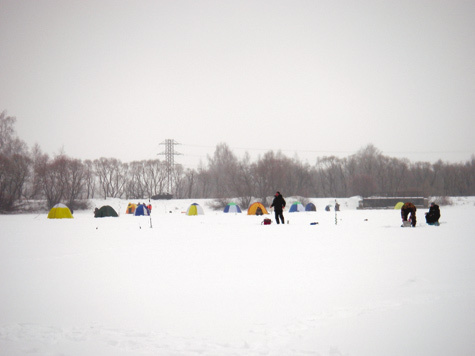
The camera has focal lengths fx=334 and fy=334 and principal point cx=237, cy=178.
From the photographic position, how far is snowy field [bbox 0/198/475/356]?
336cm

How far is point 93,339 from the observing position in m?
3.52

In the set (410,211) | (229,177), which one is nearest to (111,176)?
(229,177)

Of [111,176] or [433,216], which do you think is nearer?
[433,216]

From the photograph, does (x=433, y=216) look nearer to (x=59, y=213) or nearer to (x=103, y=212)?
(x=103, y=212)

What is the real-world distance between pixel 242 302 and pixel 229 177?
1519 inches

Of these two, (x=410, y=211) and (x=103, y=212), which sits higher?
(x=410, y=211)

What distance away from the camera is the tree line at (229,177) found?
38219 millimetres

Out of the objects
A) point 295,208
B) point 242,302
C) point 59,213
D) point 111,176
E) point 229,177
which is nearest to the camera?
point 242,302

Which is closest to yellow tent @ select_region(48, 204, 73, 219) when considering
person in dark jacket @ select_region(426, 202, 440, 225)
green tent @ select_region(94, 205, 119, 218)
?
green tent @ select_region(94, 205, 119, 218)

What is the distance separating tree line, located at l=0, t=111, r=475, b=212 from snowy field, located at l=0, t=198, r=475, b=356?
107 ft

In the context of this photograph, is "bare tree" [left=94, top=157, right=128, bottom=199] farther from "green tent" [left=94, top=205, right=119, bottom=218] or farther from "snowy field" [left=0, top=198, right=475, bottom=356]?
"snowy field" [left=0, top=198, right=475, bottom=356]

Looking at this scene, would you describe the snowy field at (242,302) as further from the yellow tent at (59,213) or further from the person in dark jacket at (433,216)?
the yellow tent at (59,213)

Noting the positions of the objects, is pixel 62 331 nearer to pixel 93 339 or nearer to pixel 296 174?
pixel 93 339

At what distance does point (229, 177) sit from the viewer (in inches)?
1697
